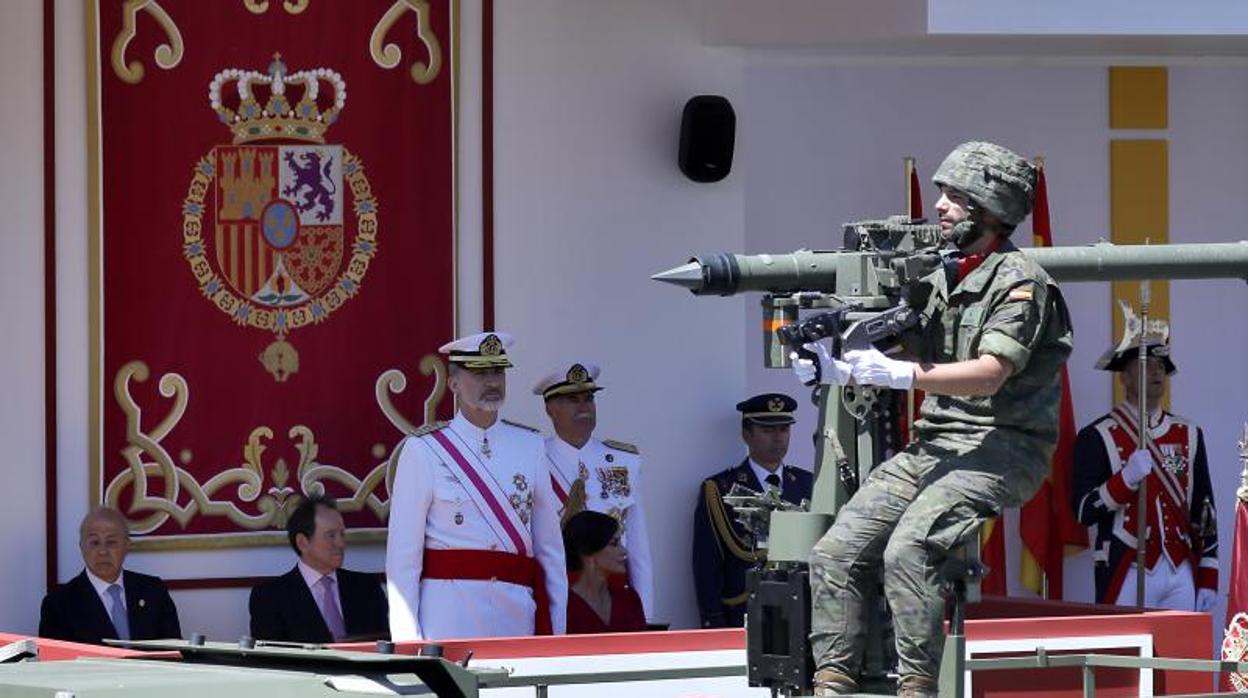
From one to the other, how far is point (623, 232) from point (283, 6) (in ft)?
5.35

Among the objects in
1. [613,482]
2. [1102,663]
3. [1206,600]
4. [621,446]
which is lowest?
[1206,600]

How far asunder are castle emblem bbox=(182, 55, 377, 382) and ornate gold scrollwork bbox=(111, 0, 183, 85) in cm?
19

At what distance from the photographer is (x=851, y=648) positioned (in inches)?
274

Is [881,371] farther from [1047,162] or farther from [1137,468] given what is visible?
[1047,162]

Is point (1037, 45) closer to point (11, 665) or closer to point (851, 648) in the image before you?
point (851, 648)

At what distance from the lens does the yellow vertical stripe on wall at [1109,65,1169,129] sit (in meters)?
11.9

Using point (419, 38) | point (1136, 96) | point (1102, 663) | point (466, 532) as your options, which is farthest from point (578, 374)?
point (1102, 663)

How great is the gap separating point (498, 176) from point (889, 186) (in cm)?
196

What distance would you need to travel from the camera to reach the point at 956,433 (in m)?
7.03

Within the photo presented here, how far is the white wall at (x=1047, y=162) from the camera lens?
37.7 ft

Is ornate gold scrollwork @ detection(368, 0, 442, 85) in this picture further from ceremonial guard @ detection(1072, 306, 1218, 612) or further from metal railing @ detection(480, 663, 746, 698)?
metal railing @ detection(480, 663, 746, 698)

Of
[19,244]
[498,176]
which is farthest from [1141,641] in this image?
[19,244]

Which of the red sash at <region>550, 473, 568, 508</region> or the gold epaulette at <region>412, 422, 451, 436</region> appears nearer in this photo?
the gold epaulette at <region>412, 422, 451, 436</region>

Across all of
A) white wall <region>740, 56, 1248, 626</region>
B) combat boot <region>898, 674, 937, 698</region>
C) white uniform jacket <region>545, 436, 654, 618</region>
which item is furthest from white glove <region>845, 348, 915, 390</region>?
white wall <region>740, 56, 1248, 626</region>
